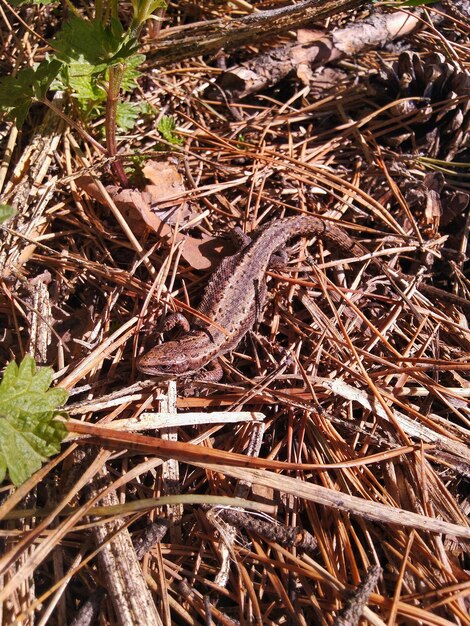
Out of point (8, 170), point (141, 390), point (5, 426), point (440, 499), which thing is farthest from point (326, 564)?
point (8, 170)

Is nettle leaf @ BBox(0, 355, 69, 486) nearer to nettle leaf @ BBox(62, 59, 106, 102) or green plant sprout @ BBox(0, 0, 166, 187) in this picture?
green plant sprout @ BBox(0, 0, 166, 187)

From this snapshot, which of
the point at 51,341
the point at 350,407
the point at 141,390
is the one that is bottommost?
the point at 350,407

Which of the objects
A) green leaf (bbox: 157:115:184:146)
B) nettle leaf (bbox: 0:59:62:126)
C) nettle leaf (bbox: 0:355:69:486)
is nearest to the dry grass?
green leaf (bbox: 157:115:184:146)

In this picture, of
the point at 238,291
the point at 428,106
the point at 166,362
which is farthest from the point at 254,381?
the point at 428,106

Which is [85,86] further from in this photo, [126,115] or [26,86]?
[26,86]

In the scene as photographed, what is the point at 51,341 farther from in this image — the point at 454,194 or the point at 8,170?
the point at 454,194

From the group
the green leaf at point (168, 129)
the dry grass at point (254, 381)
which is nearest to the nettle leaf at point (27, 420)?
the dry grass at point (254, 381)
